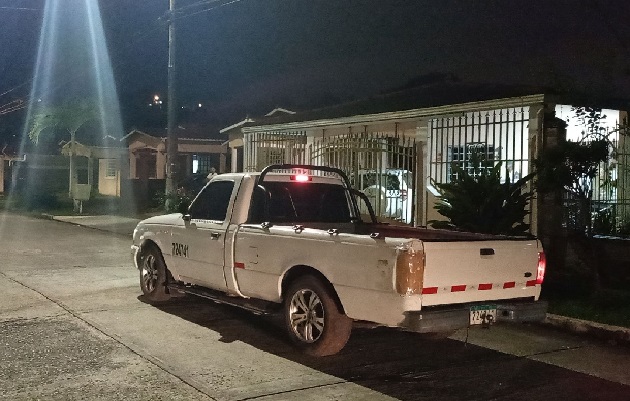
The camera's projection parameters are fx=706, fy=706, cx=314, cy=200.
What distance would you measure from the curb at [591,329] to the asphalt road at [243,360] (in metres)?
0.16

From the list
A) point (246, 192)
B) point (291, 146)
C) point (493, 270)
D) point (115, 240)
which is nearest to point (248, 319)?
point (246, 192)

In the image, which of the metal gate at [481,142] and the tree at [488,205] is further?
the metal gate at [481,142]

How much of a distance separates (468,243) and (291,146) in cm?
1137

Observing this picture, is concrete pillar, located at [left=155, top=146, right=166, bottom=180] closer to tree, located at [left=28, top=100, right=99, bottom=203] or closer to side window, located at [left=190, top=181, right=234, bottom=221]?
tree, located at [left=28, top=100, right=99, bottom=203]

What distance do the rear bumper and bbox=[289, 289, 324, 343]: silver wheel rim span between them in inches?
44.0

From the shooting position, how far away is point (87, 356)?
666 cm

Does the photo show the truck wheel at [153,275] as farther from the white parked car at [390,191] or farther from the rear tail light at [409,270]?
the white parked car at [390,191]

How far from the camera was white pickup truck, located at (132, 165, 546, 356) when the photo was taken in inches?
234

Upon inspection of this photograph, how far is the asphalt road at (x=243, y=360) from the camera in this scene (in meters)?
5.79

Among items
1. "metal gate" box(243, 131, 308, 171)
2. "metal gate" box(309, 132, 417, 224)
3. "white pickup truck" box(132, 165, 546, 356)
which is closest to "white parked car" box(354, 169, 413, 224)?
"metal gate" box(309, 132, 417, 224)

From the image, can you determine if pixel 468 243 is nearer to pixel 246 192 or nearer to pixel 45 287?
pixel 246 192

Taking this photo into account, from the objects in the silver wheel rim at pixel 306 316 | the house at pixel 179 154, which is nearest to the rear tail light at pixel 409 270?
the silver wheel rim at pixel 306 316

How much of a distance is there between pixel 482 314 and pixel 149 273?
191 inches

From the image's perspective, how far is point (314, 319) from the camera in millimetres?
6820
